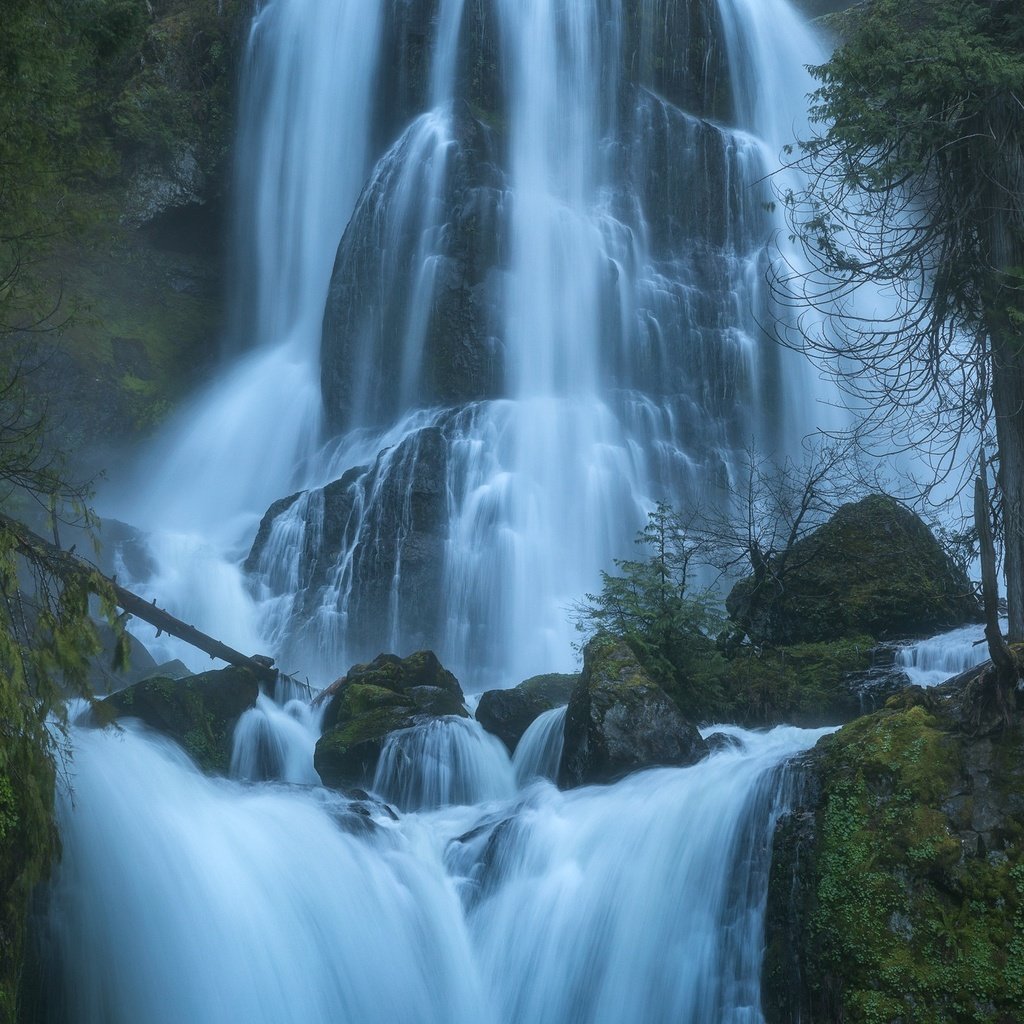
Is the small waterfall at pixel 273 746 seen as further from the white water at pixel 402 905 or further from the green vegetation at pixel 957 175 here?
the green vegetation at pixel 957 175

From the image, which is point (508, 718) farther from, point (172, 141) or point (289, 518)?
point (172, 141)

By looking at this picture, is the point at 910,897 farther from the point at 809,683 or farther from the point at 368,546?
the point at 368,546

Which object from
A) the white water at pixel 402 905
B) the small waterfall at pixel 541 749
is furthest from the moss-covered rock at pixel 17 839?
the small waterfall at pixel 541 749

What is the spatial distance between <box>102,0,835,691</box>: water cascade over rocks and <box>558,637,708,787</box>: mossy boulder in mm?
8373

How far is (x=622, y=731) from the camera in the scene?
1036cm

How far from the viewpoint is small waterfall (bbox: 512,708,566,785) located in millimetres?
11617

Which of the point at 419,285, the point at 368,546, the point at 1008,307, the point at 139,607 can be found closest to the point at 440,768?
the point at 139,607

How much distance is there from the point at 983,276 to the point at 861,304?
19596 millimetres

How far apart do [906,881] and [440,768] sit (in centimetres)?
661

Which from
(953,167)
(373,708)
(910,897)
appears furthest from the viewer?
(373,708)

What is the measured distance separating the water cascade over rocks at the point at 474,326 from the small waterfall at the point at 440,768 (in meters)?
7.11

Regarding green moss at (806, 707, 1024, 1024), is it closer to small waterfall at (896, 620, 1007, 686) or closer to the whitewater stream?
the whitewater stream

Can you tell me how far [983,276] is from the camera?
340 inches

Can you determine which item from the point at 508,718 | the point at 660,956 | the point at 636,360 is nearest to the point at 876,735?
the point at 660,956
